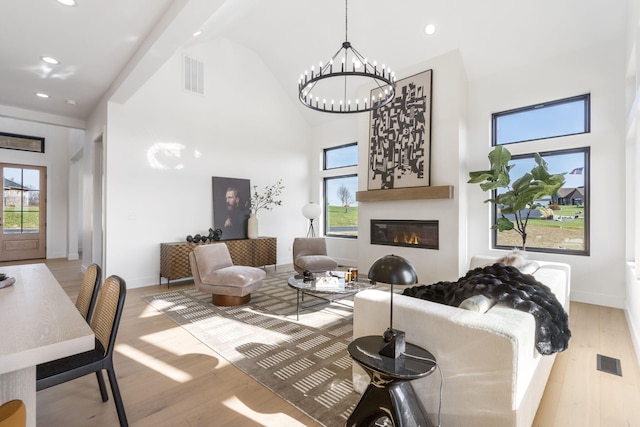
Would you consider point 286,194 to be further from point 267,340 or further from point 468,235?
point 267,340

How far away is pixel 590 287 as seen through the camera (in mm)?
4262

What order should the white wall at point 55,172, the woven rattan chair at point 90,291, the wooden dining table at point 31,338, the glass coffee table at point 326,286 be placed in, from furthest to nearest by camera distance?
the white wall at point 55,172 < the glass coffee table at point 326,286 < the woven rattan chair at point 90,291 < the wooden dining table at point 31,338

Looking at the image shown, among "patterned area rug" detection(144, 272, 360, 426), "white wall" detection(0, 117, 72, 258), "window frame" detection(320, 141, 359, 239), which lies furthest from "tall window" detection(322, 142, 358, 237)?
"white wall" detection(0, 117, 72, 258)

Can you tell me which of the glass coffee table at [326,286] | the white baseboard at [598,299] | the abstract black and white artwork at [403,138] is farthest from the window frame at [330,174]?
the white baseboard at [598,299]

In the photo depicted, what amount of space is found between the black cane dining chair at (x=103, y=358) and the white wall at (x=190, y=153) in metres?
3.75

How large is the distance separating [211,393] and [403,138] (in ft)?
15.9

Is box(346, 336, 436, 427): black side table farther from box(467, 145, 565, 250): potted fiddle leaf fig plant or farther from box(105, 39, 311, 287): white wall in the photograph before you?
box(105, 39, 311, 287): white wall

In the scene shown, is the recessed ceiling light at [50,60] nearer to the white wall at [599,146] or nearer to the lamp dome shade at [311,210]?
the lamp dome shade at [311,210]

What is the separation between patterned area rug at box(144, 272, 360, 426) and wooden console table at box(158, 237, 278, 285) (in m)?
0.49

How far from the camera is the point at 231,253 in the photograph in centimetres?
565

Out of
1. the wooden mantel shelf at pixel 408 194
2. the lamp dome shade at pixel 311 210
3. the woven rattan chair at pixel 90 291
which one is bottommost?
the woven rattan chair at pixel 90 291

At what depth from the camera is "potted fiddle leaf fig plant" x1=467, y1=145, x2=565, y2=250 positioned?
4176mm

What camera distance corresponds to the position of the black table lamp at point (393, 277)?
1527mm

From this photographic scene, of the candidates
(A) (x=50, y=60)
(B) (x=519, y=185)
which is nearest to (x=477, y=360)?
(B) (x=519, y=185)
